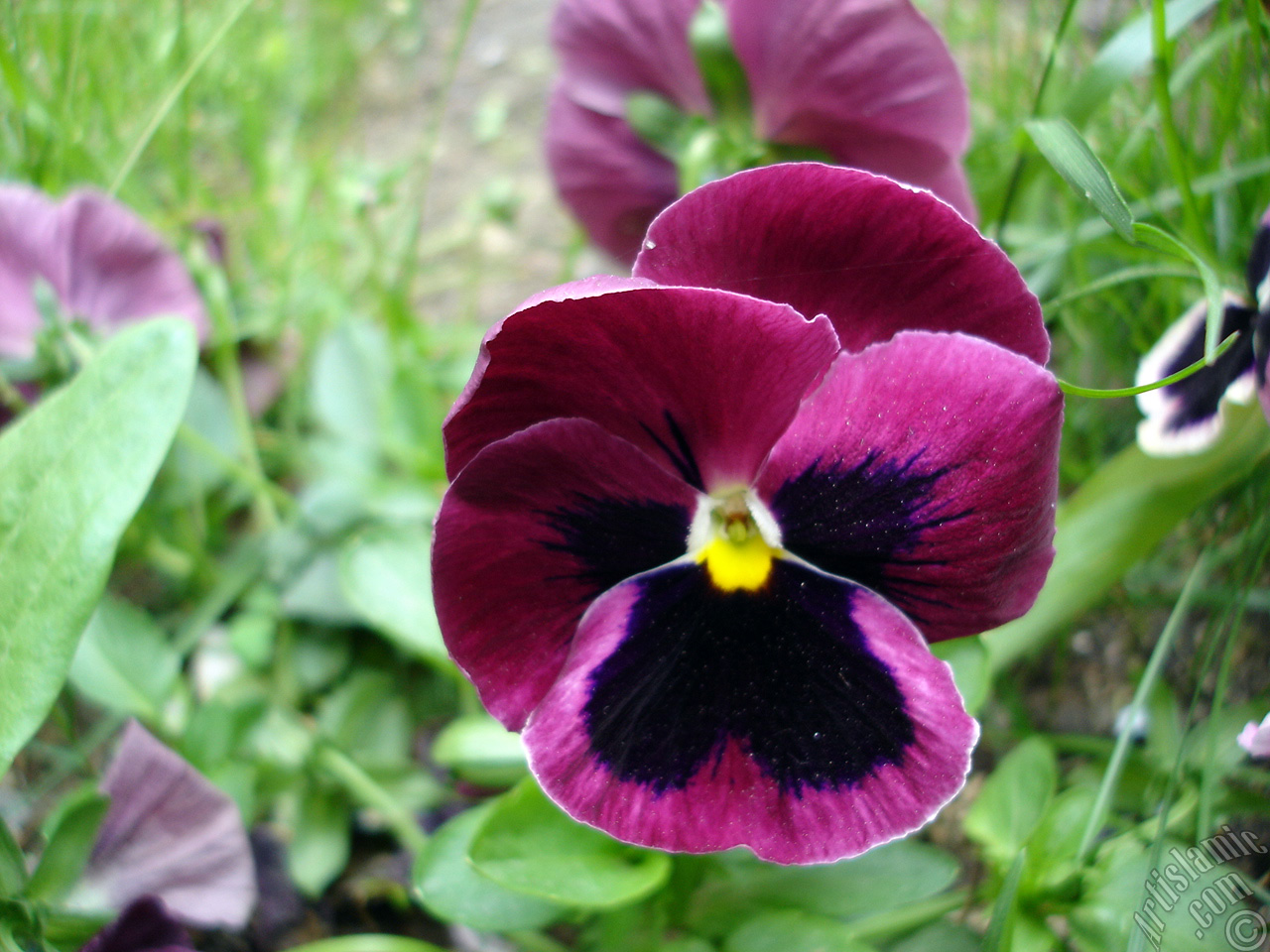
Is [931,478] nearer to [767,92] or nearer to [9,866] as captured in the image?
[767,92]

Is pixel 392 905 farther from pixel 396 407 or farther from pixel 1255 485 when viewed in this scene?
pixel 1255 485

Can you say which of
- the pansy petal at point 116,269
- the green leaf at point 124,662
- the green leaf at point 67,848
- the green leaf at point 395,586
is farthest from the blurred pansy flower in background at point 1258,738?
the pansy petal at point 116,269

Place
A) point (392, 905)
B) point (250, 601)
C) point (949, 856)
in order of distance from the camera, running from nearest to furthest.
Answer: point (949, 856) → point (392, 905) → point (250, 601)

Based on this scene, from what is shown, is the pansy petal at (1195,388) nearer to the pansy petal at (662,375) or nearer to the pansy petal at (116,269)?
the pansy petal at (662,375)

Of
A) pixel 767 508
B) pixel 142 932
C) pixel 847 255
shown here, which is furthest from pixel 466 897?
pixel 847 255

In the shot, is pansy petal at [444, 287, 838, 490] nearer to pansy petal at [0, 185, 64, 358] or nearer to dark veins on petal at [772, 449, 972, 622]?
dark veins on petal at [772, 449, 972, 622]

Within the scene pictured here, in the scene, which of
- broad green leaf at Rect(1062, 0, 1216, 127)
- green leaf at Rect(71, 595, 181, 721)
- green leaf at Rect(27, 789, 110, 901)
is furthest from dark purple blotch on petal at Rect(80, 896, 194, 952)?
broad green leaf at Rect(1062, 0, 1216, 127)

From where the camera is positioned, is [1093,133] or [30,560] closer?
[30,560]

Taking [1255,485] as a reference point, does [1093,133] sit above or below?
above

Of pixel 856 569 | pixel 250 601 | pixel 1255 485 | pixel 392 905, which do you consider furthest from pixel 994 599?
pixel 250 601
